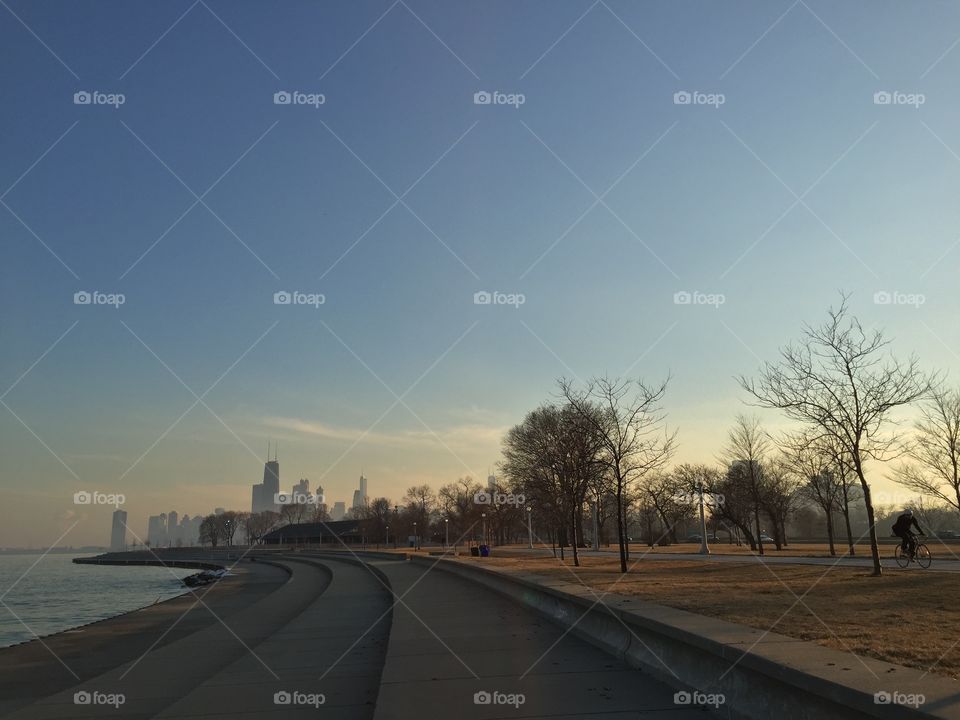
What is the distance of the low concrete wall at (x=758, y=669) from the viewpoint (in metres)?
4.20

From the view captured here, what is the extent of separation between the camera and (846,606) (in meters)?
10.3

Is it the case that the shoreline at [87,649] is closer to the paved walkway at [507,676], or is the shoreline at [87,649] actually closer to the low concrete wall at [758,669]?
the paved walkway at [507,676]

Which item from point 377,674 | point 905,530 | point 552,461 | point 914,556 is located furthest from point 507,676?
point 552,461

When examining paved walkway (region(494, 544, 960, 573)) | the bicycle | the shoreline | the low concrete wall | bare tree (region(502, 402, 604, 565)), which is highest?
bare tree (region(502, 402, 604, 565))

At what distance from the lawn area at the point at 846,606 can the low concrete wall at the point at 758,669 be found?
82cm

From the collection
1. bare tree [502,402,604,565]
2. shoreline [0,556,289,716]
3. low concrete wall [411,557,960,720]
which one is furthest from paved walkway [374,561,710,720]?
bare tree [502,402,604,565]

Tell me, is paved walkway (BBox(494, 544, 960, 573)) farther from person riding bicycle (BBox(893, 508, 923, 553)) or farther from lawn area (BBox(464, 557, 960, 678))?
lawn area (BBox(464, 557, 960, 678))

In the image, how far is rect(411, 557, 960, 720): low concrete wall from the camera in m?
4.20

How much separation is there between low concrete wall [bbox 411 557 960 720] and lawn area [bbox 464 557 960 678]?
816 millimetres

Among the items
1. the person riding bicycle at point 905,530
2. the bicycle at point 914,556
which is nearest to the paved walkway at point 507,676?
the person riding bicycle at point 905,530

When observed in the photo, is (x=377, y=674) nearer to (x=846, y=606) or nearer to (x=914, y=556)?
(x=846, y=606)

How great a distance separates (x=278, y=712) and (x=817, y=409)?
17.4 m

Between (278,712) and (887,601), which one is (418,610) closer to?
(278,712)

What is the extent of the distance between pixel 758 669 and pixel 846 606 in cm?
632
